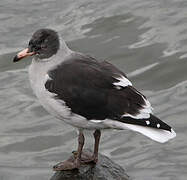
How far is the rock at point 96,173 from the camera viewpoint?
24.5 ft

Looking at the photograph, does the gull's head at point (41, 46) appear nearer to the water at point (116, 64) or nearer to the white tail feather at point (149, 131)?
the white tail feather at point (149, 131)

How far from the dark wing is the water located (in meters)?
2.78

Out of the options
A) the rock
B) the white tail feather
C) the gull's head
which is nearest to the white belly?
the white tail feather

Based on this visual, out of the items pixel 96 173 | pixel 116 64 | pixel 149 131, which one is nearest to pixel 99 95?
pixel 149 131

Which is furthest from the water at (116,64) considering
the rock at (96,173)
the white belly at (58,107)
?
the white belly at (58,107)

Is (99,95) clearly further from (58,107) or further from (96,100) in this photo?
(58,107)

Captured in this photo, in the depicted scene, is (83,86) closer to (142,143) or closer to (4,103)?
(142,143)

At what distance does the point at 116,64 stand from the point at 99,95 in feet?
18.7

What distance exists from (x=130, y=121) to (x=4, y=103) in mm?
5033

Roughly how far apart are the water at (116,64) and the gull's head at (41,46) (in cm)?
275

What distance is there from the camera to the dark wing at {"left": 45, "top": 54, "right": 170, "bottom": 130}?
23.6ft

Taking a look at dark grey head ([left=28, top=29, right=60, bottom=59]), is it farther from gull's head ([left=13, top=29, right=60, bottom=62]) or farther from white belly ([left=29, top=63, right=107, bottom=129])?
white belly ([left=29, top=63, right=107, bottom=129])

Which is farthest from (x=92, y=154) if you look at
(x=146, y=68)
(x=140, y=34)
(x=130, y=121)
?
(x=140, y=34)

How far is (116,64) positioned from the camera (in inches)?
507
